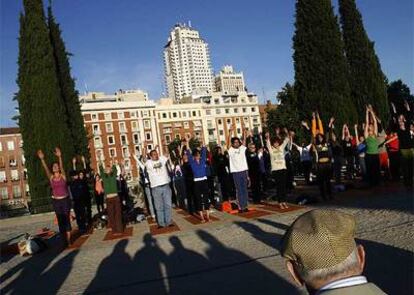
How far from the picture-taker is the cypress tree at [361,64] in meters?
40.0

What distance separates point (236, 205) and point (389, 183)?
442cm

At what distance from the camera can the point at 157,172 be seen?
11891 millimetres

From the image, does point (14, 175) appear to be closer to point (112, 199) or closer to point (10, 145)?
point (10, 145)

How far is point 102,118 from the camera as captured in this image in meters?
99.8

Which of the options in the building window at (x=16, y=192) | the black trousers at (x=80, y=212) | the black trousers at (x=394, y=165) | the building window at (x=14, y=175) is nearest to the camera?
the black trousers at (x=394, y=165)

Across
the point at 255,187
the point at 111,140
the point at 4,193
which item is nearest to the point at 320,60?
the point at 255,187

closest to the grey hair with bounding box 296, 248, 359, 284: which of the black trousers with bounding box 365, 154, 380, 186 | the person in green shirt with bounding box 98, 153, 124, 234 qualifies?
the person in green shirt with bounding box 98, 153, 124, 234

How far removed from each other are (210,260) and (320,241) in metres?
5.80

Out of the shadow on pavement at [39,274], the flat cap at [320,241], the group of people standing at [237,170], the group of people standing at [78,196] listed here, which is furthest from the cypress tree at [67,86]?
the flat cap at [320,241]

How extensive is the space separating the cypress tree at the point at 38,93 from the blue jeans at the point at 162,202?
748 inches

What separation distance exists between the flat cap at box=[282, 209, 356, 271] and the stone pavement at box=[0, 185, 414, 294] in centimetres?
336

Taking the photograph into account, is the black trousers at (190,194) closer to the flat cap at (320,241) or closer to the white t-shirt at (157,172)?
the white t-shirt at (157,172)

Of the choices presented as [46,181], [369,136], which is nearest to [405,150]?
[369,136]

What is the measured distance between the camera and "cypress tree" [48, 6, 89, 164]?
35562 mm
